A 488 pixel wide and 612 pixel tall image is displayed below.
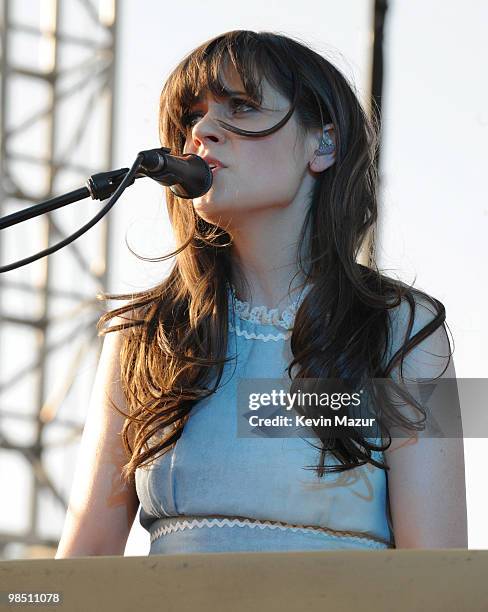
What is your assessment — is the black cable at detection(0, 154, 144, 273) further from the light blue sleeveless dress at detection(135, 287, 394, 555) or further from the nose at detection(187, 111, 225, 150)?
the light blue sleeveless dress at detection(135, 287, 394, 555)

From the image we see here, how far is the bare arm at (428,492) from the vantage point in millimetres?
1981

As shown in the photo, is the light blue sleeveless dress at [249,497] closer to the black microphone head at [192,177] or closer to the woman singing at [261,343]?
the woman singing at [261,343]

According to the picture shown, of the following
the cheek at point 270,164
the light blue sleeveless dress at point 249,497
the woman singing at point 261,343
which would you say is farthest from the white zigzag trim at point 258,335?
the cheek at point 270,164

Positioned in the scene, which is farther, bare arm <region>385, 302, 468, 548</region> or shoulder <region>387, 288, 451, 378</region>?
shoulder <region>387, 288, 451, 378</region>

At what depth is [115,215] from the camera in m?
4.55

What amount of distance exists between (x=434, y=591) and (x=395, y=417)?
79 centimetres

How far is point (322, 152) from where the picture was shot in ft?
7.50

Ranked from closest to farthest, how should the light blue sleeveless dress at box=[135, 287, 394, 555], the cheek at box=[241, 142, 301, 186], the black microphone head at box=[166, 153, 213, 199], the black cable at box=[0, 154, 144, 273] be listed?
the black cable at box=[0, 154, 144, 273] → the black microphone head at box=[166, 153, 213, 199] → the light blue sleeveless dress at box=[135, 287, 394, 555] → the cheek at box=[241, 142, 301, 186]

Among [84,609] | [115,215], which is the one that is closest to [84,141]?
[115,215]

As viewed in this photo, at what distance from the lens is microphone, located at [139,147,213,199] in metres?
1.71

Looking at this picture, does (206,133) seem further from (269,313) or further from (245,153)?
(269,313)

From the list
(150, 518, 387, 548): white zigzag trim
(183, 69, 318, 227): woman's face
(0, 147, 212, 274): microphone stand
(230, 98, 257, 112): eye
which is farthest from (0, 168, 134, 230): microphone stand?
(150, 518, 387, 548): white zigzag trim

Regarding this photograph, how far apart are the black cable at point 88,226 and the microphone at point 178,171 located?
0.02m

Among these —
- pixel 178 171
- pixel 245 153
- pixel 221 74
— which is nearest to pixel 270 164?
pixel 245 153
